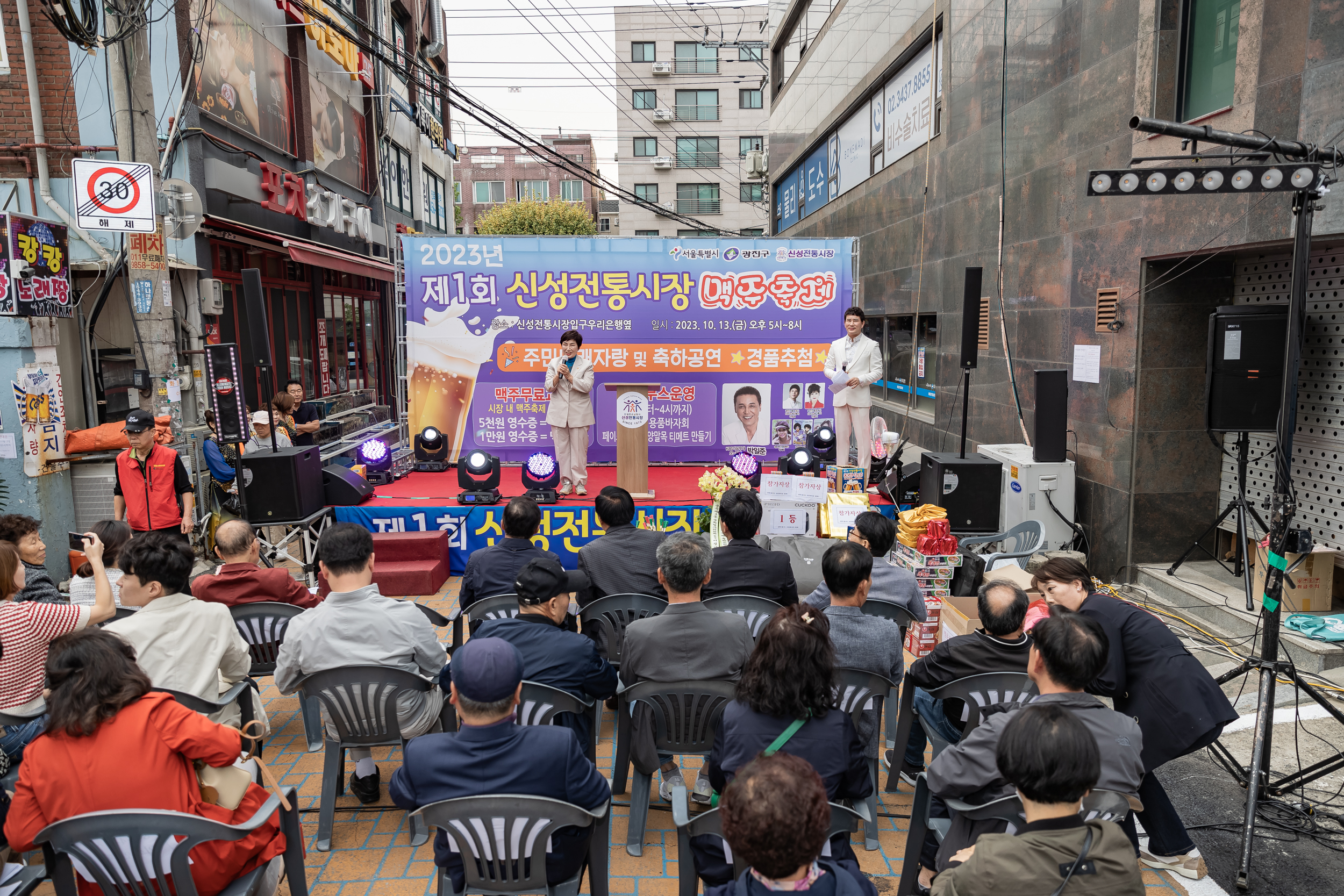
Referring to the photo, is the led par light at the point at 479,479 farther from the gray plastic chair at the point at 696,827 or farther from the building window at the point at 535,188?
the building window at the point at 535,188

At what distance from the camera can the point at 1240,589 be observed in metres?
6.07

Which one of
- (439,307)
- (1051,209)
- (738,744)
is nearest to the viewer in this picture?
(738,744)

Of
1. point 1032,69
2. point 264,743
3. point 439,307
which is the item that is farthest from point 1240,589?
point 439,307

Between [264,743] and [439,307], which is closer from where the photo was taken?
[264,743]

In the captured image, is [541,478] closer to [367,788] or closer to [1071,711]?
[367,788]

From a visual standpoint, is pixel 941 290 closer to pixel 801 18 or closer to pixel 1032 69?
pixel 1032 69

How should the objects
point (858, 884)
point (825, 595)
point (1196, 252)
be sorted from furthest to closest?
point (1196, 252)
point (825, 595)
point (858, 884)

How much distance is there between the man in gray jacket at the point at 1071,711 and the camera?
265 cm

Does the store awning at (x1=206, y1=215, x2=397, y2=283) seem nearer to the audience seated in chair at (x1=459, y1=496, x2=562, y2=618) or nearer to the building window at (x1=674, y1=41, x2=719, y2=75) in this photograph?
the audience seated in chair at (x1=459, y1=496, x2=562, y2=618)

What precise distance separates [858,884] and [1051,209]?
7.39 metres

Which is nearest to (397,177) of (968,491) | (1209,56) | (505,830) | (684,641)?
(968,491)

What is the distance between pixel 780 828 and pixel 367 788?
111 inches

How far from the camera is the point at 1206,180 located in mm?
3594

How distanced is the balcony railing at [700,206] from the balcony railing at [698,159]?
1.62m
